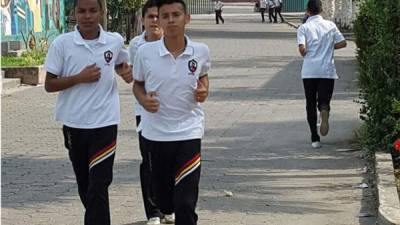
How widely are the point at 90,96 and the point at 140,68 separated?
413 millimetres

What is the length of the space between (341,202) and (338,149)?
9.58 feet

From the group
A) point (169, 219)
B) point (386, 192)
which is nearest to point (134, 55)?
point (169, 219)

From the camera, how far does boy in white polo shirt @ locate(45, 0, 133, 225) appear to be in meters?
6.49

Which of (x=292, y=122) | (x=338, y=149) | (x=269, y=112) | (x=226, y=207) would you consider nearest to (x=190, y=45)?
(x=226, y=207)

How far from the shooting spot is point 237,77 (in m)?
21.4

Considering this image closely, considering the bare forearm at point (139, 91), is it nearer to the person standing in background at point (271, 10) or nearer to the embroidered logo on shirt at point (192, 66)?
the embroidered logo on shirt at point (192, 66)

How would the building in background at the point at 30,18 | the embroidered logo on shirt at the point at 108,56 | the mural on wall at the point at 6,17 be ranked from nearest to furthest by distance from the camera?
the embroidered logo on shirt at the point at 108,56
the mural on wall at the point at 6,17
the building in background at the point at 30,18

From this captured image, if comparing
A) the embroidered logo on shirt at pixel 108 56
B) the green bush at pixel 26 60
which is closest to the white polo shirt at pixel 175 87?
the embroidered logo on shirt at pixel 108 56

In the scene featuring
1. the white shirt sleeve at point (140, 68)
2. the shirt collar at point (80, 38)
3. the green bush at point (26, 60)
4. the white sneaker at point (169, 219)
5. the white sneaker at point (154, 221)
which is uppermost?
the shirt collar at point (80, 38)

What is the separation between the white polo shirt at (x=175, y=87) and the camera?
6.31 metres

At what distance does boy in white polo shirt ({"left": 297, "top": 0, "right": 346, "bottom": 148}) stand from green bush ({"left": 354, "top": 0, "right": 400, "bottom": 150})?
0.87 m

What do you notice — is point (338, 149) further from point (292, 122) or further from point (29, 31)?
point (29, 31)

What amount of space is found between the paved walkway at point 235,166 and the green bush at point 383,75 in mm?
471

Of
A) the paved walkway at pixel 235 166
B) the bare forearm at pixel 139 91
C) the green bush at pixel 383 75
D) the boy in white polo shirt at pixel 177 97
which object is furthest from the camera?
the green bush at pixel 383 75
